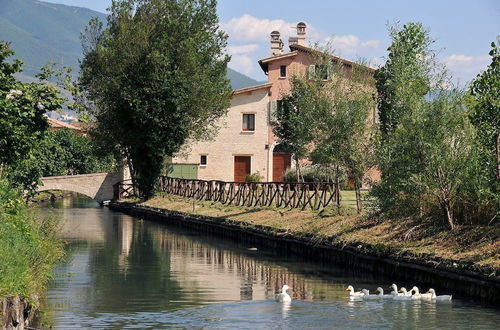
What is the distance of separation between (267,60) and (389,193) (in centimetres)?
4129

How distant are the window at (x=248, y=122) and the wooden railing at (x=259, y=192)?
9.81 meters

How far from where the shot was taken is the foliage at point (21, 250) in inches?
666

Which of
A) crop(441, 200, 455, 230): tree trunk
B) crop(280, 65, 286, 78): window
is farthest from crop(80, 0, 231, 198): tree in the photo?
crop(441, 200, 455, 230): tree trunk

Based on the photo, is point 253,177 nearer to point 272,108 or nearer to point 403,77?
point 272,108

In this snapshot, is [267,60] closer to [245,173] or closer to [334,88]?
[245,173]

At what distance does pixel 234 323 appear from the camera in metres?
20.8

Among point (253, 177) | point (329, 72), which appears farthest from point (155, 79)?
point (329, 72)

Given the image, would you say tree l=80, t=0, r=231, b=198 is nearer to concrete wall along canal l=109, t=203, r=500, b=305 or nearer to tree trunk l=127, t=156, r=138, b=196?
tree trunk l=127, t=156, r=138, b=196

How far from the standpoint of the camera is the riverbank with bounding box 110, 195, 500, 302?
24.1 metres

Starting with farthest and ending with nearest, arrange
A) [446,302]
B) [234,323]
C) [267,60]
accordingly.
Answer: [267,60] → [446,302] → [234,323]

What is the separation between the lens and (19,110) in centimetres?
2178

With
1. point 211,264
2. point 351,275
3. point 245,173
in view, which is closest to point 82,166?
point 245,173

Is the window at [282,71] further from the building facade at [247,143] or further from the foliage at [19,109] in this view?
the foliage at [19,109]

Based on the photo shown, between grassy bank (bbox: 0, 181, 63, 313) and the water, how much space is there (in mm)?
1189
